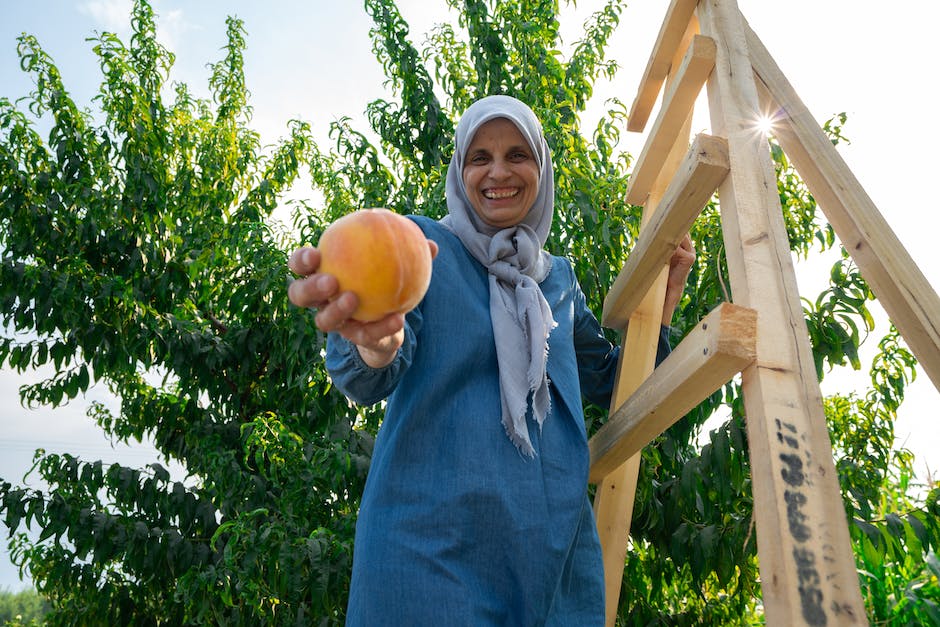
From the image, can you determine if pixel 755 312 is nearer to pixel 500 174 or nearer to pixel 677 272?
pixel 500 174

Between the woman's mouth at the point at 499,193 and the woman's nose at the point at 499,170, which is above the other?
the woman's nose at the point at 499,170

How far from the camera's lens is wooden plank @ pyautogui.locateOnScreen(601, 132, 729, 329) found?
1.18 meters

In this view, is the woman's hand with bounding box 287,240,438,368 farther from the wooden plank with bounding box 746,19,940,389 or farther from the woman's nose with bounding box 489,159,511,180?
the wooden plank with bounding box 746,19,940,389

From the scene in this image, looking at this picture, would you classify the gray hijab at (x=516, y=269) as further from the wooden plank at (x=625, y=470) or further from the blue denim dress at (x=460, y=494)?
the wooden plank at (x=625, y=470)

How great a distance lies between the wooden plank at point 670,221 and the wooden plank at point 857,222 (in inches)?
7.1

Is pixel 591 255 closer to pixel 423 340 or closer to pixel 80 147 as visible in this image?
pixel 423 340

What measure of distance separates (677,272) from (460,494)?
829 mm

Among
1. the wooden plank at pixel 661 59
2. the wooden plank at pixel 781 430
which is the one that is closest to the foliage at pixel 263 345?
the wooden plank at pixel 661 59

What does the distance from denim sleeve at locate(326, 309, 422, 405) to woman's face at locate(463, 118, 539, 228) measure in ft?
1.34

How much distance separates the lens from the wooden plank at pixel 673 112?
1.37 meters

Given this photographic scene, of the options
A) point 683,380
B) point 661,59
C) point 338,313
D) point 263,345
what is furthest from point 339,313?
point 263,345

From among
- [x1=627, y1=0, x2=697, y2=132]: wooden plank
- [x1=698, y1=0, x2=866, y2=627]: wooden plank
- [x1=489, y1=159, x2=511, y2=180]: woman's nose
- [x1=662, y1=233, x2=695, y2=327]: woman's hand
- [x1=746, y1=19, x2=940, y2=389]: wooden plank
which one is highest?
[x1=627, y1=0, x2=697, y2=132]: wooden plank

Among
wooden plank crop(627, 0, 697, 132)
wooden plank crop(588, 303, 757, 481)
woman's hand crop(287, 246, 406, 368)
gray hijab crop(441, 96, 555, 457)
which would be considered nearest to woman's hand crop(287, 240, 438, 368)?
woman's hand crop(287, 246, 406, 368)

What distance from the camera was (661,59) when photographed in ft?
5.92
